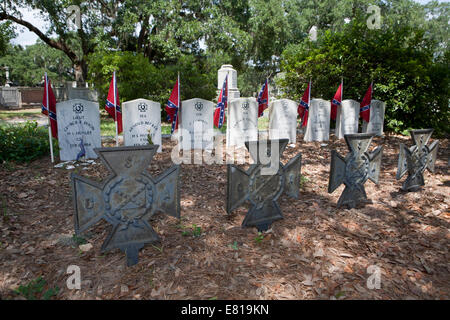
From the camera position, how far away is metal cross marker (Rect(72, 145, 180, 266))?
8.96 ft

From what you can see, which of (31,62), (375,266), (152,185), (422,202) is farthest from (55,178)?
(31,62)

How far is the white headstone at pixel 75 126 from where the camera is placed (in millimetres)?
6410

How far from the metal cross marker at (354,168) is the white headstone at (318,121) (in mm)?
4981

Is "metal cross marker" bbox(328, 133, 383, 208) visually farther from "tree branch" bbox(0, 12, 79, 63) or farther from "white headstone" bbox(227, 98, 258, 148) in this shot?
"tree branch" bbox(0, 12, 79, 63)

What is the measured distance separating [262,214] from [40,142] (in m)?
5.55

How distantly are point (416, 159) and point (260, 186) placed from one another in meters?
2.80

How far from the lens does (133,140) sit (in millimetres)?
7008

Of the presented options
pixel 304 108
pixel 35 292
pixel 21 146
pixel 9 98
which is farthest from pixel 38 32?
pixel 35 292

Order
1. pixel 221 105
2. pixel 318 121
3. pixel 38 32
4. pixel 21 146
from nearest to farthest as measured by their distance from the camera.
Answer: pixel 21 146, pixel 221 105, pixel 318 121, pixel 38 32

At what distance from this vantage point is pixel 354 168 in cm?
404

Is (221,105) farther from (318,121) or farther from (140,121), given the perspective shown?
(318,121)

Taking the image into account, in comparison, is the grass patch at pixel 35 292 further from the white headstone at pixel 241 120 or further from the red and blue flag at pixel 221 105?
the red and blue flag at pixel 221 105

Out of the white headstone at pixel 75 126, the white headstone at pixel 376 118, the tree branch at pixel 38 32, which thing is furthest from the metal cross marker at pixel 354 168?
the tree branch at pixel 38 32

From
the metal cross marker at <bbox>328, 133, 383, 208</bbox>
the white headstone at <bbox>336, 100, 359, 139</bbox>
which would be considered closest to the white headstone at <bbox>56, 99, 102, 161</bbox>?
the metal cross marker at <bbox>328, 133, 383, 208</bbox>
